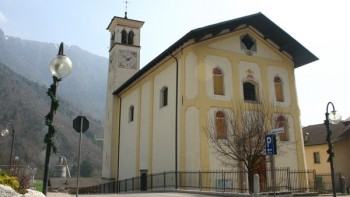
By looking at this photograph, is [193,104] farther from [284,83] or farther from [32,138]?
[32,138]

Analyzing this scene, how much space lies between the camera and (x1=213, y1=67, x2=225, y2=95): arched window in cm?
2130

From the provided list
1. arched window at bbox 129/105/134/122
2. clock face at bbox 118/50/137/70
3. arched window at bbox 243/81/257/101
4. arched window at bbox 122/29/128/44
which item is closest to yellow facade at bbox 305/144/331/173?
arched window at bbox 243/81/257/101

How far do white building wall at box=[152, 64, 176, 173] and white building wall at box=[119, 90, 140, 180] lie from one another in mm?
3610

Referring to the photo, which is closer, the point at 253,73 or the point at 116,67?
the point at 253,73

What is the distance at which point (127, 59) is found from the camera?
34688 millimetres

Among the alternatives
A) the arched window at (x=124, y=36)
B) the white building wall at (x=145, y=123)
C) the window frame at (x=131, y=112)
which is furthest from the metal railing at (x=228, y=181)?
the arched window at (x=124, y=36)

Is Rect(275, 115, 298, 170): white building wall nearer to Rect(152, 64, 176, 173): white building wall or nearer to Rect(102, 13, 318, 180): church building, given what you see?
Rect(102, 13, 318, 180): church building

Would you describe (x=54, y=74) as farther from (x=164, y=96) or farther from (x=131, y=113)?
(x=131, y=113)

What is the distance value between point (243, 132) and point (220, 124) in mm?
3053

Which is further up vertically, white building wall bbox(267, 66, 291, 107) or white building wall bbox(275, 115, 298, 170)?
white building wall bbox(267, 66, 291, 107)

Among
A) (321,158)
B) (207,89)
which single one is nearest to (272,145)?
(207,89)

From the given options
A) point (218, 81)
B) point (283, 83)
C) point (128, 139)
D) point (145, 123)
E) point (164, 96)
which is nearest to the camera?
point (218, 81)

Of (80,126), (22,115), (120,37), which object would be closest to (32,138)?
(22,115)

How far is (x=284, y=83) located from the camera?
23656 mm
